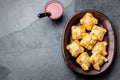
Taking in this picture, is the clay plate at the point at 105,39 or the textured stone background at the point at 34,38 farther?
the textured stone background at the point at 34,38

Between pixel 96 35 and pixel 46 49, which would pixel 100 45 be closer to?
pixel 96 35

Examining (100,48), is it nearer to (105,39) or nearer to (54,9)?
(105,39)

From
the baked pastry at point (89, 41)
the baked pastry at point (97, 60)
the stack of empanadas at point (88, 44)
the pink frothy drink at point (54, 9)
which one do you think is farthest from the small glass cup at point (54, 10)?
the baked pastry at point (97, 60)

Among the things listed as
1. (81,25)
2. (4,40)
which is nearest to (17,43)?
(4,40)

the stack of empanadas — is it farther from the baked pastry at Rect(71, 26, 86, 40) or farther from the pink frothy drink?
the pink frothy drink

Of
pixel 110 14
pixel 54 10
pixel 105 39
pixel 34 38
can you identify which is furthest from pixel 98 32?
pixel 34 38

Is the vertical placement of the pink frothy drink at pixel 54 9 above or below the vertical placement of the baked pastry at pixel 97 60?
above

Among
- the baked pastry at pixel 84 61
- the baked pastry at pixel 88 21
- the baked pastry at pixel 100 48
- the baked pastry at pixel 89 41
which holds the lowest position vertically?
the baked pastry at pixel 84 61

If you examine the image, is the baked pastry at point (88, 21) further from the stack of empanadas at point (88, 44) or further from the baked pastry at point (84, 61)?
the baked pastry at point (84, 61)
